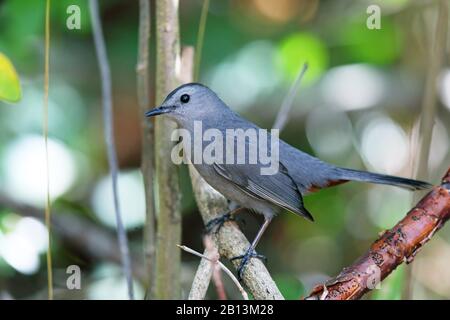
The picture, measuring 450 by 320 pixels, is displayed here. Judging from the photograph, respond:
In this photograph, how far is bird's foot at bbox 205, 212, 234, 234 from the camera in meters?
3.69

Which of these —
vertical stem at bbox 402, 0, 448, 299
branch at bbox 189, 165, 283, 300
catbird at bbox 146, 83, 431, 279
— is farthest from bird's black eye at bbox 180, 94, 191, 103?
vertical stem at bbox 402, 0, 448, 299

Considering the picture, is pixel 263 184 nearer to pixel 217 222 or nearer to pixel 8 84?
pixel 217 222

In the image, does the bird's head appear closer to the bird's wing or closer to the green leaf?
the bird's wing

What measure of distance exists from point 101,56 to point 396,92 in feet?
9.80

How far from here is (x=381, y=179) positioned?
413 centimetres

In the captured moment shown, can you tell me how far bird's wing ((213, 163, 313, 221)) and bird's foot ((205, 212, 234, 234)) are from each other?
270 millimetres

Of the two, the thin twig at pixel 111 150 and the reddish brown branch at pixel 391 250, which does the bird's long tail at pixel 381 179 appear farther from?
the thin twig at pixel 111 150

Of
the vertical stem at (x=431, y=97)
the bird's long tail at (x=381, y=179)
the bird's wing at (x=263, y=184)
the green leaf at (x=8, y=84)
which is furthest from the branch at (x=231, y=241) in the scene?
the green leaf at (x=8, y=84)

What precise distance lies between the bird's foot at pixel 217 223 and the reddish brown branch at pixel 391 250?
1062 millimetres

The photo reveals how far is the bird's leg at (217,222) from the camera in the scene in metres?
3.69

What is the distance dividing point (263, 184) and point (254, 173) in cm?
10

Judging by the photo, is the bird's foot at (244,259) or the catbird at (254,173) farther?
the catbird at (254,173)

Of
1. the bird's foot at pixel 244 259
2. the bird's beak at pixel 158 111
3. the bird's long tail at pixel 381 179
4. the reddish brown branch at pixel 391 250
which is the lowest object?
the bird's foot at pixel 244 259
